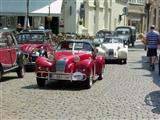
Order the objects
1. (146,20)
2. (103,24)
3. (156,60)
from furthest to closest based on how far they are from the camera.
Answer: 1. (146,20)
2. (103,24)
3. (156,60)

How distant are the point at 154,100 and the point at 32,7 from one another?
31.0 metres

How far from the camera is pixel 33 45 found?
19797 millimetres

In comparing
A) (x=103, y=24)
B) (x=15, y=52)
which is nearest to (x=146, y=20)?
(x=103, y=24)

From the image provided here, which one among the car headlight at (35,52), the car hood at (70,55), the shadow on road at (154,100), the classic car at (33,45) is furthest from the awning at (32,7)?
the shadow on road at (154,100)

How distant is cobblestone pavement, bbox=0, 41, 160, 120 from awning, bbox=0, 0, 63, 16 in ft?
80.3

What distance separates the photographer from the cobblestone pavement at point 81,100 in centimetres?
1001

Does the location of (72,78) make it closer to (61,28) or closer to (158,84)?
(158,84)

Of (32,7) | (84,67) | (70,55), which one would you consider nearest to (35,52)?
(70,55)

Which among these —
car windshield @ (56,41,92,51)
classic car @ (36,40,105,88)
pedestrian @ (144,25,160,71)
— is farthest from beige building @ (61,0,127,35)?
classic car @ (36,40,105,88)

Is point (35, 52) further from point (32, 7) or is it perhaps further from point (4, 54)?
point (32, 7)

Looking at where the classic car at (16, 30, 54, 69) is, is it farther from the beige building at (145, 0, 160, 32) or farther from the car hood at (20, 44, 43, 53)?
the beige building at (145, 0, 160, 32)

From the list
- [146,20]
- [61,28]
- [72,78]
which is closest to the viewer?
[72,78]

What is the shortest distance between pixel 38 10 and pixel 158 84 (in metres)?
27.0

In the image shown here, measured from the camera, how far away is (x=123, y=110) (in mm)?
10664
